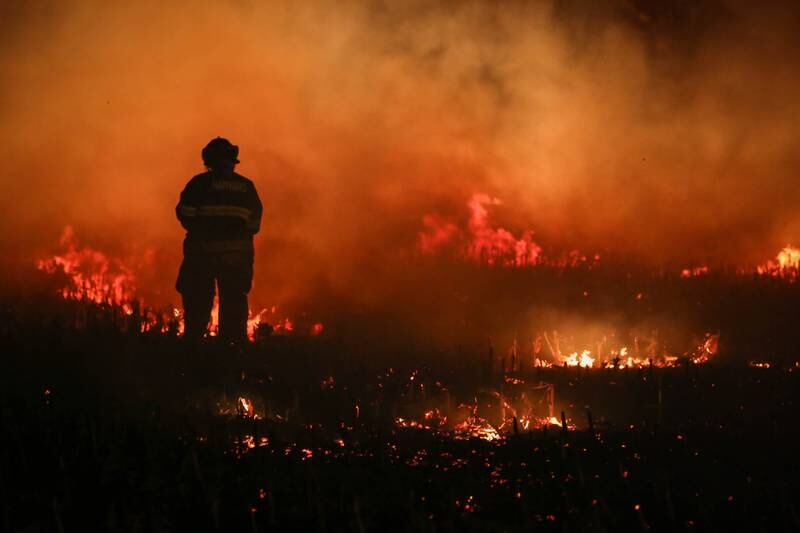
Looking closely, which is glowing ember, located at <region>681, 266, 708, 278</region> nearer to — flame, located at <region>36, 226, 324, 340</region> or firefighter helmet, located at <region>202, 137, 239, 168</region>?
flame, located at <region>36, 226, 324, 340</region>

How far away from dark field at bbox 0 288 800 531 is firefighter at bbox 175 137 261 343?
1.66 feet

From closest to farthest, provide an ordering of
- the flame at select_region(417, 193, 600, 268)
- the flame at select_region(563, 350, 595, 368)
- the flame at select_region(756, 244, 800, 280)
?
1. the flame at select_region(563, 350, 595, 368)
2. the flame at select_region(756, 244, 800, 280)
3. the flame at select_region(417, 193, 600, 268)

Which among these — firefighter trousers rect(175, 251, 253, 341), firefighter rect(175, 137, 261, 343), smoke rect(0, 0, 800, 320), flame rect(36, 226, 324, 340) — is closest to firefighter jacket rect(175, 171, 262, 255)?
firefighter rect(175, 137, 261, 343)

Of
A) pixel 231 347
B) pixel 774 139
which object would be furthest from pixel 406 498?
pixel 774 139

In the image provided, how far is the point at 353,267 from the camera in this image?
56.0ft

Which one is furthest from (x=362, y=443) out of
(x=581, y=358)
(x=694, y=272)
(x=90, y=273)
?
(x=694, y=272)

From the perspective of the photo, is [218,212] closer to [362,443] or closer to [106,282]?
[362,443]

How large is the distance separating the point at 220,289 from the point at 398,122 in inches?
388

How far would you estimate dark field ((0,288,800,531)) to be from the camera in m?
5.52

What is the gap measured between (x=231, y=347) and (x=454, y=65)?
11.0 metres

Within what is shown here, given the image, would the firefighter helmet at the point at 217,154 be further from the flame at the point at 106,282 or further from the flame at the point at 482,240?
the flame at the point at 482,240

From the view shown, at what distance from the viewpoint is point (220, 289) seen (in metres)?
10.7

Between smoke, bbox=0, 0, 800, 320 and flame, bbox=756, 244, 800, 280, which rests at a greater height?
smoke, bbox=0, 0, 800, 320

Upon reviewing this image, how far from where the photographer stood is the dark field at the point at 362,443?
5.52 metres
